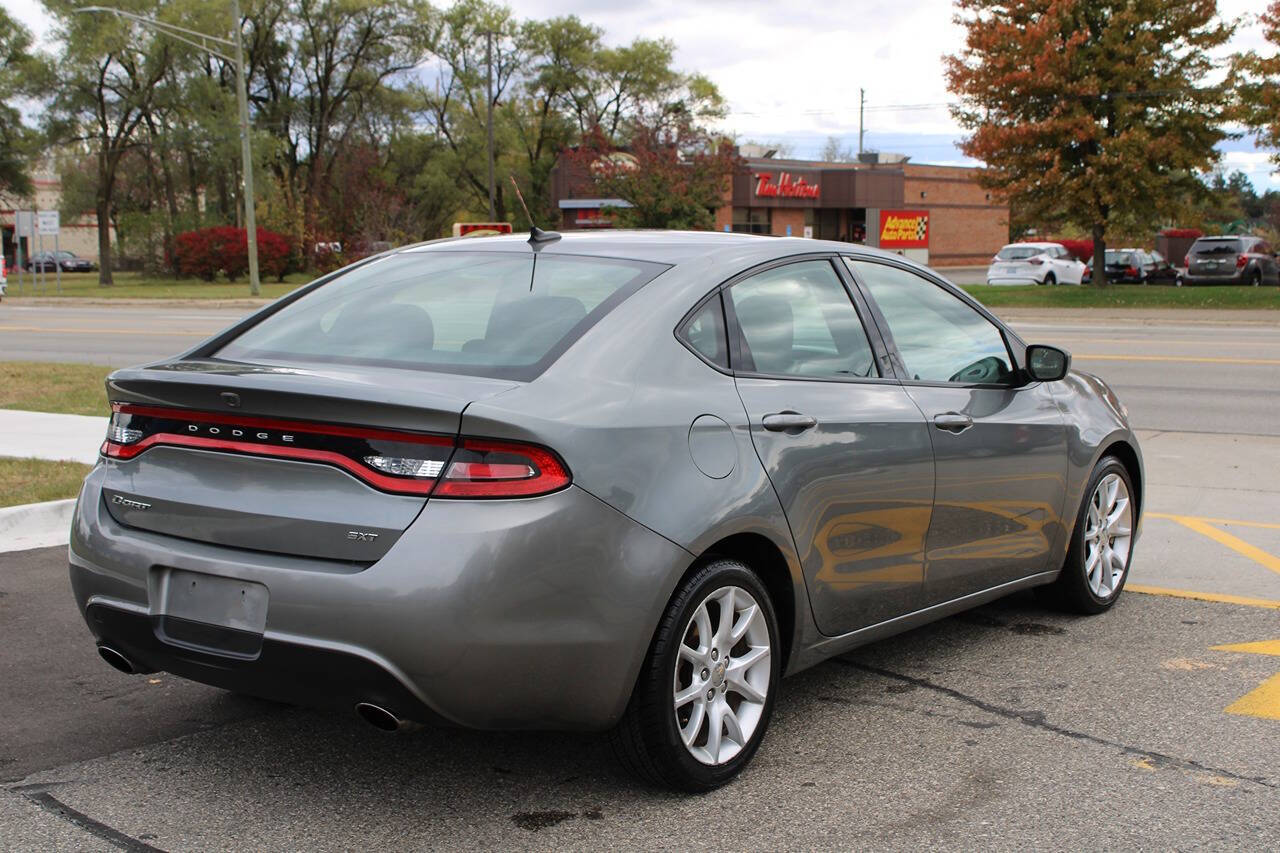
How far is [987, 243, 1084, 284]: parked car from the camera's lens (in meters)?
43.2

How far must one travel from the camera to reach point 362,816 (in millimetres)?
3742

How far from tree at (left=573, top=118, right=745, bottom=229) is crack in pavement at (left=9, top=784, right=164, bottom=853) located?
39.9 meters

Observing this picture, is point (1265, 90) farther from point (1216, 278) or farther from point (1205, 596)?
point (1205, 596)

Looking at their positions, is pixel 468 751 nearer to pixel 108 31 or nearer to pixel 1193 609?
pixel 1193 609

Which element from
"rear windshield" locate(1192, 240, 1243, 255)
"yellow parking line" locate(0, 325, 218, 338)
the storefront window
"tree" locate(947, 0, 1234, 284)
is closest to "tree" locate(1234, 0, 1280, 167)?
"tree" locate(947, 0, 1234, 284)

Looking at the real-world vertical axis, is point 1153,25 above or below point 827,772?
above

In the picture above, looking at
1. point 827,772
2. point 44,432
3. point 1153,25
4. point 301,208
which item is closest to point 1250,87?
point 1153,25

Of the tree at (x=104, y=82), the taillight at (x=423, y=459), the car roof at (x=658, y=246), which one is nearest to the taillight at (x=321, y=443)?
the taillight at (x=423, y=459)

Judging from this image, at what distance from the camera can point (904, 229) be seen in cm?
6800

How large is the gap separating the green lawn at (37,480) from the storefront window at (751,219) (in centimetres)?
5372

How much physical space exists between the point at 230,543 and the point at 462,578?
71 cm

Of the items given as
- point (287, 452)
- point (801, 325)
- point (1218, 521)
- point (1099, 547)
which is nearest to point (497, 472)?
point (287, 452)

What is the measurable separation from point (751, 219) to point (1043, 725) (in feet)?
195

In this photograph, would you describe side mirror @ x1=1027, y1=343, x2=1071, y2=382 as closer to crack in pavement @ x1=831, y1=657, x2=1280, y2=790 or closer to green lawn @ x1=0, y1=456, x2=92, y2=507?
crack in pavement @ x1=831, y1=657, x2=1280, y2=790
